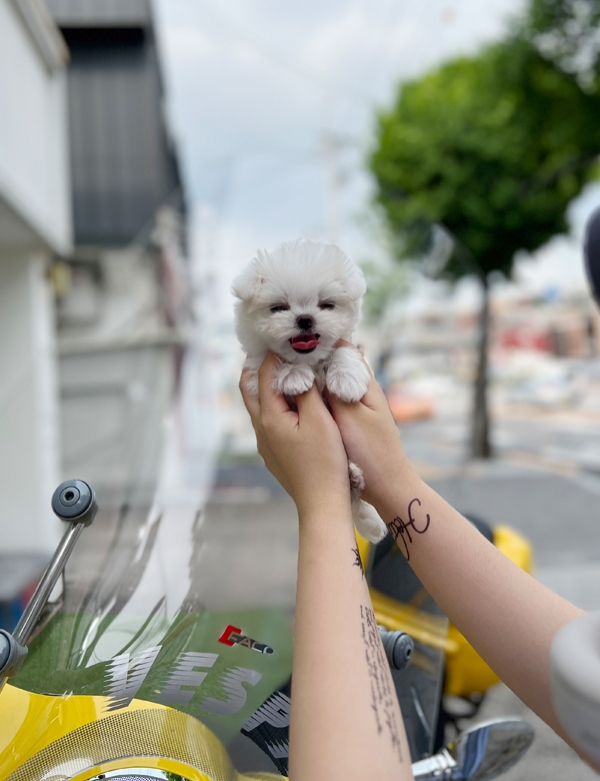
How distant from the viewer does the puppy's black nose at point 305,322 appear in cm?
84

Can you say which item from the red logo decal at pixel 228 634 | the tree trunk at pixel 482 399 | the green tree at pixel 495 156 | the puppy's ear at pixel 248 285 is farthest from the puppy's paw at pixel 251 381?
the green tree at pixel 495 156

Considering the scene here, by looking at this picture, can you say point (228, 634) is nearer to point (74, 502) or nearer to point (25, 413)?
point (74, 502)

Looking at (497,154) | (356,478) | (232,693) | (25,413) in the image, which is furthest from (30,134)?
(497,154)

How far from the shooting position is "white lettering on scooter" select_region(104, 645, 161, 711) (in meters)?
0.69

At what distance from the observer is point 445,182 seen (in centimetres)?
859

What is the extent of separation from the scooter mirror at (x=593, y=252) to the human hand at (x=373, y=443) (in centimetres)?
39

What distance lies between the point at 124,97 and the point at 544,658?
8.64 metres

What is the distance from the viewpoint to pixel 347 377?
2.71 ft

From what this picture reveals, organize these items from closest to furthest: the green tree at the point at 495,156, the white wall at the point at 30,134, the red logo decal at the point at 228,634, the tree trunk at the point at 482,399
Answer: the red logo decal at the point at 228,634 → the white wall at the point at 30,134 → the tree trunk at the point at 482,399 → the green tree at the point at 495,156

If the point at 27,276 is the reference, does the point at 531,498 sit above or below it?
below

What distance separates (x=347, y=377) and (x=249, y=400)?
0.50 feet

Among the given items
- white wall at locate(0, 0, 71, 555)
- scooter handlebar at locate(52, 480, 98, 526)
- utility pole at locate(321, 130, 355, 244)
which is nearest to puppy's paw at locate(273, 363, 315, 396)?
scooter handlebar at locate(52, 480, 98, 526)

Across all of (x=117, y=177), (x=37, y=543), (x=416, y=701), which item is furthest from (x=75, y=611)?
(x=117, y=177)

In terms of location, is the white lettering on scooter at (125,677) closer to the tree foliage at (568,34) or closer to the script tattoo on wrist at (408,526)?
the script tattoo on wrist at (408,526)
